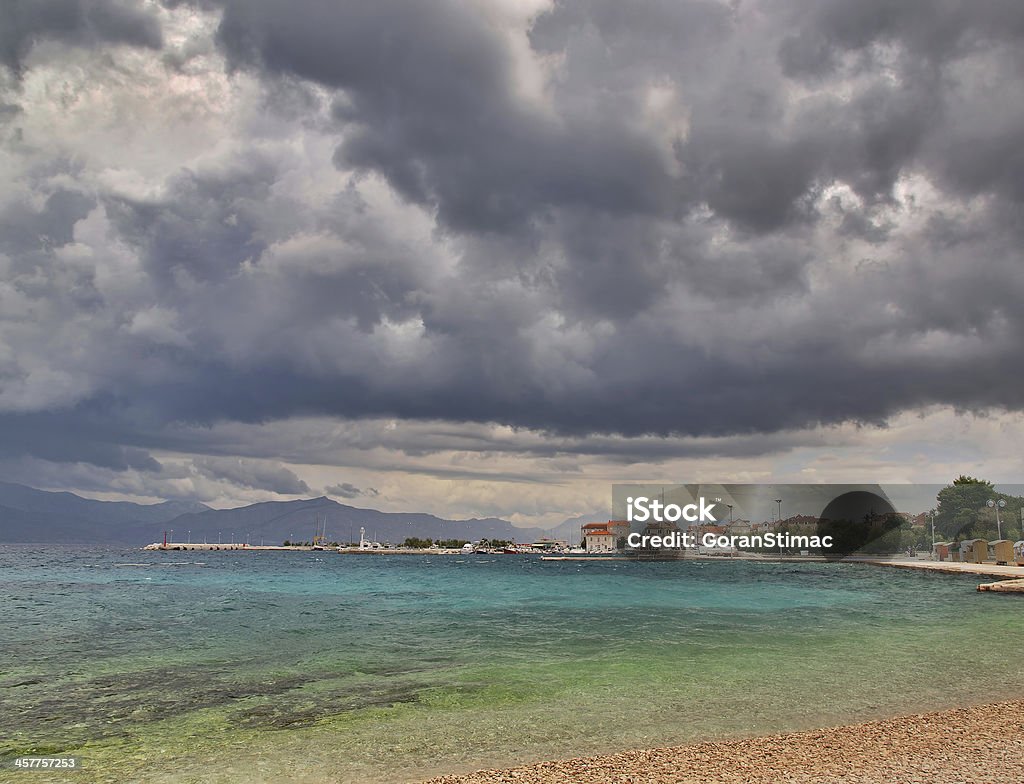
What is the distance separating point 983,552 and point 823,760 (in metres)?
129

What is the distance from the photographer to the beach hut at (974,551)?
113 metres

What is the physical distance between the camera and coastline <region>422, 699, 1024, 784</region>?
10.1 m

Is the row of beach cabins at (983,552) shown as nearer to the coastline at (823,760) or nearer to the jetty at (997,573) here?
the jetty at (997,573)

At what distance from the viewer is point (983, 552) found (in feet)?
372

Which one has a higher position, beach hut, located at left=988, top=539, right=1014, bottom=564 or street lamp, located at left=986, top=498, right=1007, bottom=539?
street lamp, located at left=986, top=498, right=1007, bottom=539

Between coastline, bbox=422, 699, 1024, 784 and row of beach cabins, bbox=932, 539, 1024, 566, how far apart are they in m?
116

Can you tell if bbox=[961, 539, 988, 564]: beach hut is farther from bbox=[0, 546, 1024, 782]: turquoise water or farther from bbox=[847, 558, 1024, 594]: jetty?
bbox=[0, 546, 1024, 782]: turquoise water

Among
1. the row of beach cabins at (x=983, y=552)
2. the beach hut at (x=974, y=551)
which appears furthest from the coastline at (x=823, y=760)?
the beach hut at (x=974, y=551)

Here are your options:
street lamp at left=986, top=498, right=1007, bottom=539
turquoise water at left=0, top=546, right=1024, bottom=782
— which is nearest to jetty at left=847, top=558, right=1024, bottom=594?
street lamp at left=986, top=498, right=1007, bottom=539

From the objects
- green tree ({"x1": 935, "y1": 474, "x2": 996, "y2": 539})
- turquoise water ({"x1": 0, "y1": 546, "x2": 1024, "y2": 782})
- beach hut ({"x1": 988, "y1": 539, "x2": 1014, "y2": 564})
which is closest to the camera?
turquoise water ({"x1": 0, "y1": 546, "x2": 1024, "y2": 782})

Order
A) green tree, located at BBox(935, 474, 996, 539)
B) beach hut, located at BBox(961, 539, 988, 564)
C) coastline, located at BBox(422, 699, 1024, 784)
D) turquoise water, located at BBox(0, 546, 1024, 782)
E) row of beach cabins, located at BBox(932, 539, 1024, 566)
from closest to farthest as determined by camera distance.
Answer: coastline, located at BBox(422, 699, 1024, 784) → turquoise water, located at BBox(0, 546, 1024, 782) → row of beach cabins, located at BBox(932, 539, 1024, 566) → beach hut, located at BBox(961, 539, 988, 564) → green tree, located at BBox(935, 474, 996, 539)

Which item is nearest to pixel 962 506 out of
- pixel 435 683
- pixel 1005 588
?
pixel 1005 588

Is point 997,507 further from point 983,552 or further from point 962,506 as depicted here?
point 962,506

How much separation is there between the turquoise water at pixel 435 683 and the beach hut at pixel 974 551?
91.2 metres
